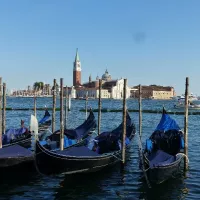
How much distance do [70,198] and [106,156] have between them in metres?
2.41

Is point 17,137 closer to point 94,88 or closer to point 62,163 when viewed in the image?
point 62,163

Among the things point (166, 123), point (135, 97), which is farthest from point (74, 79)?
point (166, 123)

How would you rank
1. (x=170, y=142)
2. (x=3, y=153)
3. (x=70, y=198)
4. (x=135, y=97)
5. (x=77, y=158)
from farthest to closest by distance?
(x=135, y=97), (x=170, y=142), (x=3, y=153), (x=77, y=158), (x=70, y=198)

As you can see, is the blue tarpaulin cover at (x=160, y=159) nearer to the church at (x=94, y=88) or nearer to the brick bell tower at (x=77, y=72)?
the church at (x=94, y=88)

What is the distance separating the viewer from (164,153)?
10.9 metres

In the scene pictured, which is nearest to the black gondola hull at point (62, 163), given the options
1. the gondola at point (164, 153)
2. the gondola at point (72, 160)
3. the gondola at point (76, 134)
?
the gondola at point (72, 160)

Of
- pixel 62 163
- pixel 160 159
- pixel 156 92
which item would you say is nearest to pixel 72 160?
pixel 62 163

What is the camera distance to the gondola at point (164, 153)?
9.46 m

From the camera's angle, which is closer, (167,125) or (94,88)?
(167,125)

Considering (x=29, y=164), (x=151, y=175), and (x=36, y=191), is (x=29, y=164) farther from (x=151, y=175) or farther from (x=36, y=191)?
(x=151, y=175)

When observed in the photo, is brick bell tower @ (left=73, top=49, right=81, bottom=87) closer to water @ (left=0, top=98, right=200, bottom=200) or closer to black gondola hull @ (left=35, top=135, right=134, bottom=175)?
water @ (left=0, top=98, right=200, bottom=200)

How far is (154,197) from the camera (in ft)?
30.2

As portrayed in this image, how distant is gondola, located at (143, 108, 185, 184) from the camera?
946cm

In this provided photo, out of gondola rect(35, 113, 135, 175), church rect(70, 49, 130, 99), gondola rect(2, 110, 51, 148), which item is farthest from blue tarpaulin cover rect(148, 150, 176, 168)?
church rect(70, 49, 130, 99)
